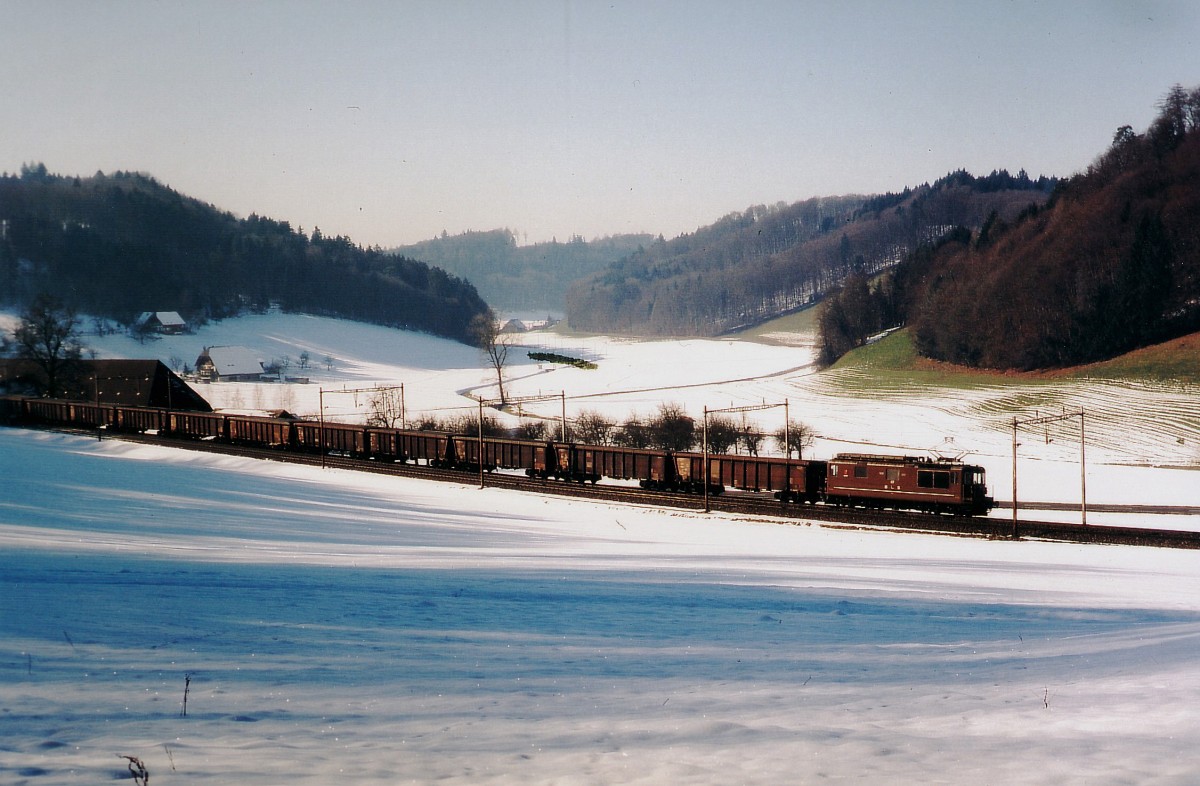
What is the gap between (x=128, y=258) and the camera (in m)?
121

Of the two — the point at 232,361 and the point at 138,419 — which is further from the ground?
the point at 232,361

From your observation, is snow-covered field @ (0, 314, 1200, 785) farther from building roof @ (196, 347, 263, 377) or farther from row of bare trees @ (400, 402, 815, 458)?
building roof @ (196, 347, 263, 377)

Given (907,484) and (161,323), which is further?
(161,323)

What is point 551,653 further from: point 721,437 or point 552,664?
point 721,437

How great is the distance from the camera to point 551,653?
401 inches

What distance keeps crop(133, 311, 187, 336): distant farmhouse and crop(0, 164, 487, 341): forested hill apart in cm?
225

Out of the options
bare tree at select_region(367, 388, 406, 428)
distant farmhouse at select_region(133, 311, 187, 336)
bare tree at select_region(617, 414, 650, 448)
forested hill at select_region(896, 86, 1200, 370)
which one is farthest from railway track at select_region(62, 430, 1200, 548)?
distant farmhouse at select_region(133, 311, 187, 336)

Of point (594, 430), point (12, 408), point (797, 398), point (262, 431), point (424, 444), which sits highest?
point (797, 398)

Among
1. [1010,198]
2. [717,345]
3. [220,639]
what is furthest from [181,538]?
[1010,198]

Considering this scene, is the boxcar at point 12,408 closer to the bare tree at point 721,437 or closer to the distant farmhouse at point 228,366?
the distant farmhouse at point 228,366

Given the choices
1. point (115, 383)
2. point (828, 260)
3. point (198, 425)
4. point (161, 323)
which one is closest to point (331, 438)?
point (198, 425)

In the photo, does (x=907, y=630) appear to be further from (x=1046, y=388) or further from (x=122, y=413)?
(x=122, y=413)

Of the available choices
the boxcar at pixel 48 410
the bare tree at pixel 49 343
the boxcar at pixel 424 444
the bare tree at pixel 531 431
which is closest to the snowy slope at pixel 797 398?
the bare tree at pixel 531 431

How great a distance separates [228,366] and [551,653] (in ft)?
325
